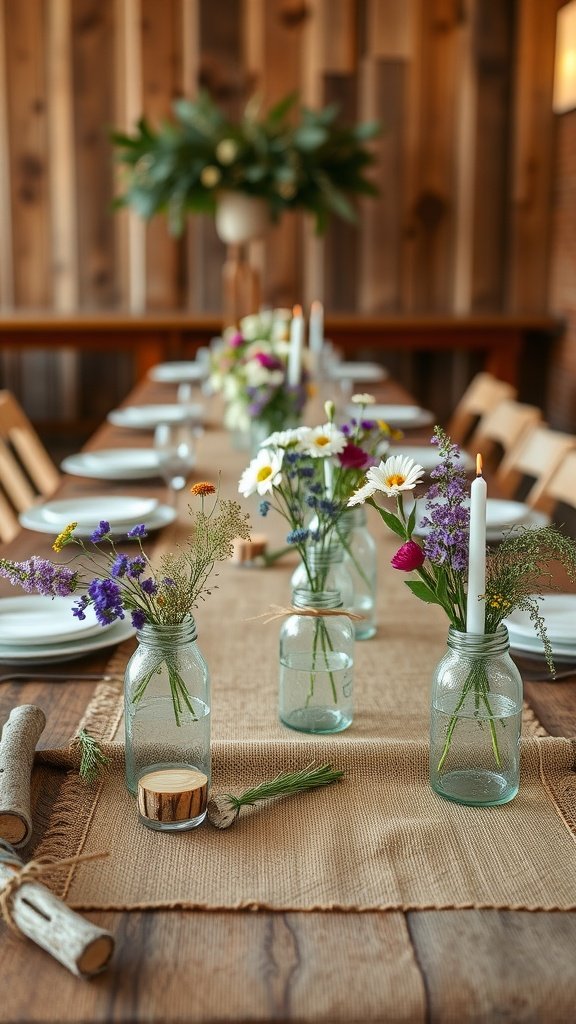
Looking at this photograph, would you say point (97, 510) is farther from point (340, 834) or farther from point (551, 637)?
point (340, 834)

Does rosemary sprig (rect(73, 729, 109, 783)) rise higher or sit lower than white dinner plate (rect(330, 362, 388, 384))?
higher

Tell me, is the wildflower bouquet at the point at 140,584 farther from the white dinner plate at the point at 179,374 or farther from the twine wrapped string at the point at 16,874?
the white dinner plate at the point at 179,374

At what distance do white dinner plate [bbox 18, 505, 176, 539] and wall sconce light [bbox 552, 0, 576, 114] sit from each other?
362 centimetres

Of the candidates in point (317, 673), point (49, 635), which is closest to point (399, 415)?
point (49, 635)

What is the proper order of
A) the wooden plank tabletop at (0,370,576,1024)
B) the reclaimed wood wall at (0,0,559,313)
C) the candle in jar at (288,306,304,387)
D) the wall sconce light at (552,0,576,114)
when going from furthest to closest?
the reclaimed wood wall at (0,0,559,313), the wall sconce light at (552,0,576,114), the candle in jar at (288,306,304,387), the wooden plank tabletop at (0,370,576,1024)

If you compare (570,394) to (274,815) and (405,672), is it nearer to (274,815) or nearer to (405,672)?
(405,672)

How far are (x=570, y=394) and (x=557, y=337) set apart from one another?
40 centimetres

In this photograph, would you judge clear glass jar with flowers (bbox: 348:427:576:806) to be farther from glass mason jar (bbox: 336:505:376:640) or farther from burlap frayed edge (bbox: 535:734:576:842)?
glass mason jar (bbox: 336:505:376:640)

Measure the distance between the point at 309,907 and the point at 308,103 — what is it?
227 inches

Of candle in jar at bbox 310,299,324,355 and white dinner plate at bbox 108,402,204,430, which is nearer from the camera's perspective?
candle in jar at bbox 310,299,324,355

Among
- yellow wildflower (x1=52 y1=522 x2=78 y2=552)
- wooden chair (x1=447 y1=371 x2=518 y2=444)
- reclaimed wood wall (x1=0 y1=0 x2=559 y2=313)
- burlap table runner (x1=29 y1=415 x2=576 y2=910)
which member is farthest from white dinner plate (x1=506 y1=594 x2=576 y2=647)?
reclaimed wood wall (x1=0 y1=0 x2=559 y2=313)

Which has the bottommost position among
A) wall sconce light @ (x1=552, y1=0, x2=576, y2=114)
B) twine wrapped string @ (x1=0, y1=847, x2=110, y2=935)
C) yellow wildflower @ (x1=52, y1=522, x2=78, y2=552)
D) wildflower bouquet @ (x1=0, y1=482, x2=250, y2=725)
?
twine wrapped string @ (x1=0, y1=847, x2=110, y2=935)

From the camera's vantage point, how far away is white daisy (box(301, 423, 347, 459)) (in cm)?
137

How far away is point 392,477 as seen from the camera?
1140mm
